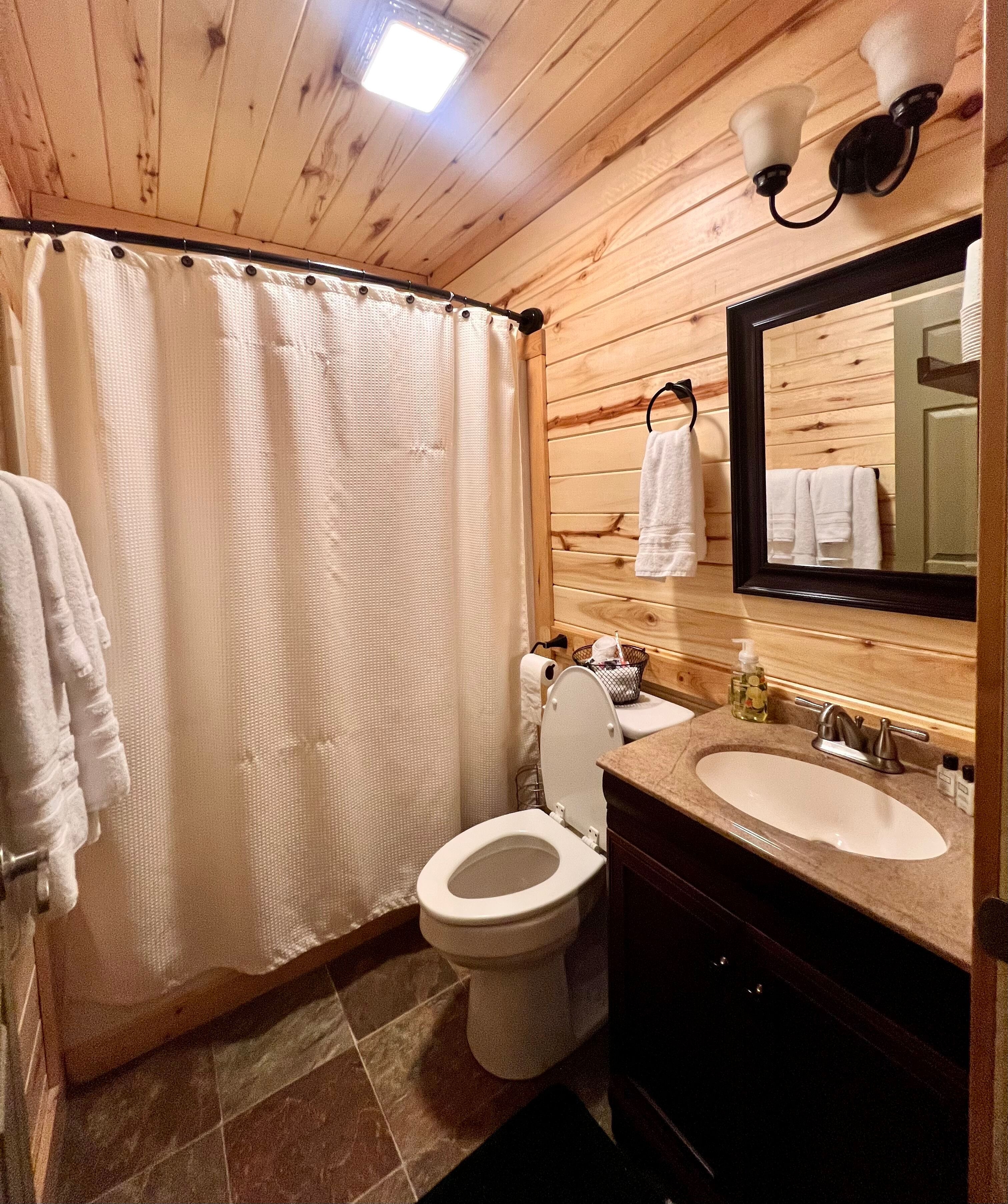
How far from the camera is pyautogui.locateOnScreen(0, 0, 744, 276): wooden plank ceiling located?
1.16 m

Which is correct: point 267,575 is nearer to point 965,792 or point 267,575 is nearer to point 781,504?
point 781,504

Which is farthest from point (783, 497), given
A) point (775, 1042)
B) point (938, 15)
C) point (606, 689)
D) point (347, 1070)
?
point (347, 1070)

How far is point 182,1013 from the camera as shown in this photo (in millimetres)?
1521

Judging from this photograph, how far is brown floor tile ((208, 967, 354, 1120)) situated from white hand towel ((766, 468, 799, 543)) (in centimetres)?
170

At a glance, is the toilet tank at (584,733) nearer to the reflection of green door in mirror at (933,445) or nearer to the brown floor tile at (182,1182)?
the reflection of green door in mirror at (933,445)

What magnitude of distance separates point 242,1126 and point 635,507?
181 cm

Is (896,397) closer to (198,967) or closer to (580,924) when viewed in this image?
(580,924)

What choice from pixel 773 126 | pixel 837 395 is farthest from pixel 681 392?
pixel 773 126

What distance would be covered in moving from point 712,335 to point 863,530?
0.59m

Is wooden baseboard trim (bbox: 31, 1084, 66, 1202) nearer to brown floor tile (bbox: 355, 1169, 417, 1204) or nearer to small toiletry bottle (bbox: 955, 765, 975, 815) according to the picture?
brown floor tile (bbox: 355, 1169, 417, 1204)

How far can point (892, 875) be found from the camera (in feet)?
2.42

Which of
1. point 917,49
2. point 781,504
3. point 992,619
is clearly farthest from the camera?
point 781,504

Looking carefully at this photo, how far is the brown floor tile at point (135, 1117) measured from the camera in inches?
47.1

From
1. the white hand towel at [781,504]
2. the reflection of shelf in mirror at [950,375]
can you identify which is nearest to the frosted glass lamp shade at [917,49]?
the reflection of shelf in mirror at [950,375]
